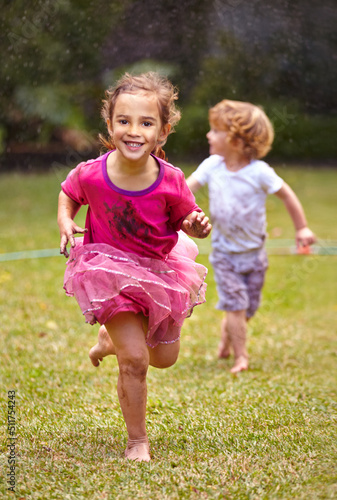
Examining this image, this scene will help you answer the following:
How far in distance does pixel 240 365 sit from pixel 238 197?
3.35 ft

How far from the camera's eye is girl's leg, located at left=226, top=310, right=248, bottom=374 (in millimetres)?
4469

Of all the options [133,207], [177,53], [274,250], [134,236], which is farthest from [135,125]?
[177,53]

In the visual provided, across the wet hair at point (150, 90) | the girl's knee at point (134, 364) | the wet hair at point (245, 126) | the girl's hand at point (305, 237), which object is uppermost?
the wet hair at point (150, 90)

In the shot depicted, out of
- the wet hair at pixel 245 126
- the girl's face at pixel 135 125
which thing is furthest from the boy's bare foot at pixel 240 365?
the girl's face at pixel 135 125

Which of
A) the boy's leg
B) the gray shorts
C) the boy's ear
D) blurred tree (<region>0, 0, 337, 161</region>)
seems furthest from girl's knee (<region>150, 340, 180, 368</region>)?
blurred tree (<region>0, 0, 337, 161</region>)

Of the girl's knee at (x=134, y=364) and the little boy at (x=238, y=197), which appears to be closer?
the girl's knee at (x=134, y=364)

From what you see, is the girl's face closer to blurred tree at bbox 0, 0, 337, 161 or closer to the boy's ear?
the boy's ear

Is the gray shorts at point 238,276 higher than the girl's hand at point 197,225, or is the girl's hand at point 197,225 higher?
the girl's hand at point 197,225

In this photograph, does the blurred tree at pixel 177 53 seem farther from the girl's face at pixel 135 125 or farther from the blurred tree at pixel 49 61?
the girl's face at pixel 135 125

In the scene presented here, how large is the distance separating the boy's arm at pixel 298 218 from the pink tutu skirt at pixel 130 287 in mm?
1280

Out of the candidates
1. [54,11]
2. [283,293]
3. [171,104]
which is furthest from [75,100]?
[171,104]

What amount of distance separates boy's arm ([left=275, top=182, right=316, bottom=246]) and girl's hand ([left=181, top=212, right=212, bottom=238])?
4.64 feet

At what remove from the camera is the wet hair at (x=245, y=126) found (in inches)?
172

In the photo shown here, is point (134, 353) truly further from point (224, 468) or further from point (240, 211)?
point (240, 211)
